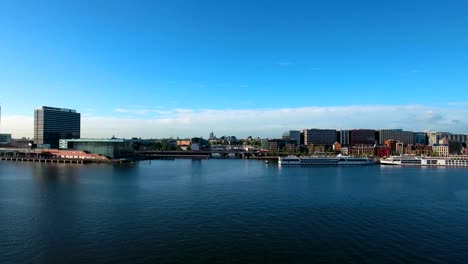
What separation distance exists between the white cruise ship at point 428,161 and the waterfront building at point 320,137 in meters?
58.9

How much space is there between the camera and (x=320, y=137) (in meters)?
126

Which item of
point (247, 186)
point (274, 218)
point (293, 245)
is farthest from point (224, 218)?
point (247, 186)

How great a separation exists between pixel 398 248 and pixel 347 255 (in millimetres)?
2632

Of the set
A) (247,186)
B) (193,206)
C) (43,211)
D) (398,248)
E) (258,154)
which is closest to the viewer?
(398,248)

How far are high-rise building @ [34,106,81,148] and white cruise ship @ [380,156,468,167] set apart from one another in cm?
8606

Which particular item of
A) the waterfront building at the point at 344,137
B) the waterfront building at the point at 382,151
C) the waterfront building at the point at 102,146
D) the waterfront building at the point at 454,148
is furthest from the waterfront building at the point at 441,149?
the waterfront building at the point at 102,146

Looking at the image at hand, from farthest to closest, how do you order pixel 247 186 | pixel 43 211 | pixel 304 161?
pixel 304 161 < pixel 247 186 < pixel 43 211

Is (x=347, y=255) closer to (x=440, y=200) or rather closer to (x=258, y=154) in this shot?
(x=440, y=200)

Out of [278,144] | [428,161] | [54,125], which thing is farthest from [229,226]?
[278,144]

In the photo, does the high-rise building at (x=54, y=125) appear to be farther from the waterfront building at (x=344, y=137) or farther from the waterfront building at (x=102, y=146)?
the waterfront building at (x=344, y=137)

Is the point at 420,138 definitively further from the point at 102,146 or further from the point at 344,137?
the point at 102,146

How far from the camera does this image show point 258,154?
95.3m

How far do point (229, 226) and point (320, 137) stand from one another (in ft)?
375

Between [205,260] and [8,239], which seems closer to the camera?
[205,260]
